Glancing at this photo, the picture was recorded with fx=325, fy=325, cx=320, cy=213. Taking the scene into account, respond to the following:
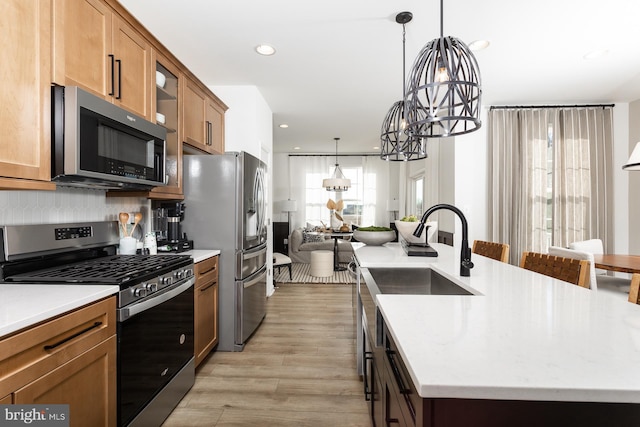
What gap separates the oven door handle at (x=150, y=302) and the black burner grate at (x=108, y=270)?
0.12m

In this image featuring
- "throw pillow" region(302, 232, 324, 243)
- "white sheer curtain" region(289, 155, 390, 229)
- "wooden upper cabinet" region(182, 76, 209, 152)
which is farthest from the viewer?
"white sheer curtain" region(289, 155, 390, 229)

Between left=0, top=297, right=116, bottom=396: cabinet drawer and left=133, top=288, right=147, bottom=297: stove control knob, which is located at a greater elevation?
left=133, top=288, right=147, bottom=297: stove control knob

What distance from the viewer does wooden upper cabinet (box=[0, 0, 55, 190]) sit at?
1.25 meters

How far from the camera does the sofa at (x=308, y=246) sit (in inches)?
247

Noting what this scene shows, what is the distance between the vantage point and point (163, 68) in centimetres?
237

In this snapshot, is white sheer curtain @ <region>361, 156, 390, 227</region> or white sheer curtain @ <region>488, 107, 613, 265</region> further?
white sheer curtain @ <region>361, 156, 390, 227</region>

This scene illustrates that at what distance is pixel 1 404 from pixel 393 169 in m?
7.69

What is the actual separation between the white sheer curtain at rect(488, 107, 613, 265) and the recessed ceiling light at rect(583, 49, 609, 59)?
122 centimetres

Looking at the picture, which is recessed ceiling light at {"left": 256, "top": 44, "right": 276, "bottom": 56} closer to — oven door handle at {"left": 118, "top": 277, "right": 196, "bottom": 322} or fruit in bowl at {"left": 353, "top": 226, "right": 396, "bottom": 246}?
fruit in bowl at {"left": 353, "top": 226, "right": 396, "bottom": 246}

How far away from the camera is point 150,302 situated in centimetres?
160

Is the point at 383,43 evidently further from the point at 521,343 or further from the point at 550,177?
the point at 550,177

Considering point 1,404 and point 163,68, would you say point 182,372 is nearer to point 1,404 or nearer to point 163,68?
point 1,404

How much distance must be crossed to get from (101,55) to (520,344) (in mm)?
2219

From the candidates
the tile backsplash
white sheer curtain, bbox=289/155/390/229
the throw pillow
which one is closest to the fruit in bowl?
the tile backsplash
